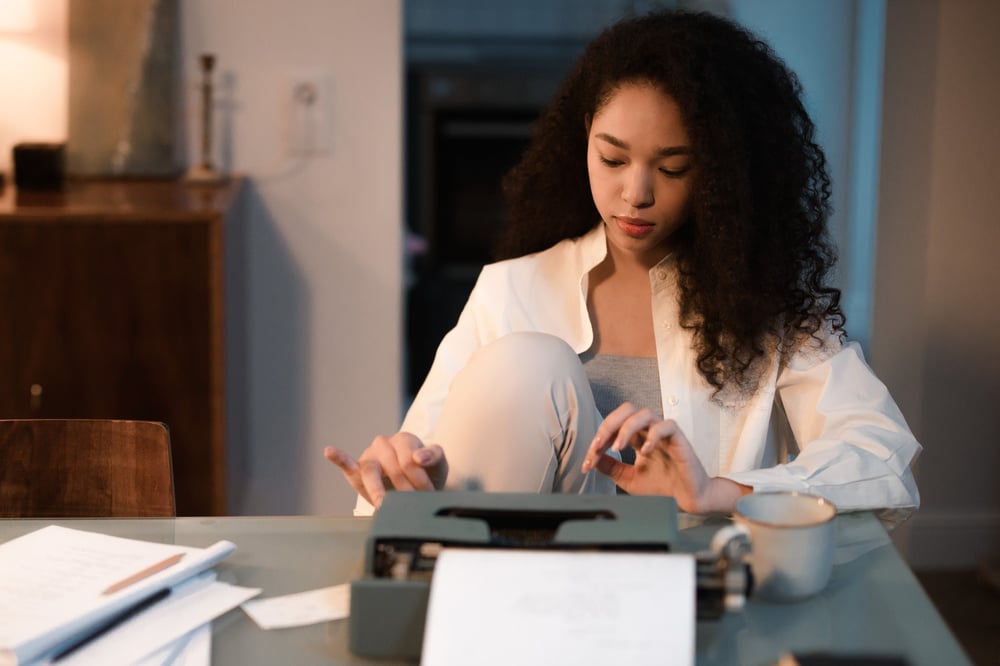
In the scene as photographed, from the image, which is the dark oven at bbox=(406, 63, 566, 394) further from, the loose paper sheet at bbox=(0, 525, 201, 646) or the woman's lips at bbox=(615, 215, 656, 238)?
the loose paper sheet at bbox=(0, 525, 201, 646)

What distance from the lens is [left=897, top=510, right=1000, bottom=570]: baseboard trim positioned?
2936 millimetres

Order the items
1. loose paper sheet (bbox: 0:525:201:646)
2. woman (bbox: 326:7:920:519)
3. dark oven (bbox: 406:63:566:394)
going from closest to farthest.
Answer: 1. loose paper sheet (bbox: 0:525:201:646)
2. woman (bbox: 326:7:920:519)
3. dark oven (bbox: 406:63:566:394)

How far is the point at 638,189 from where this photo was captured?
1506 millimetres

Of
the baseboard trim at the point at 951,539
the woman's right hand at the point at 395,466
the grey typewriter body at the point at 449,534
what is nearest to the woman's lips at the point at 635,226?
the woman's right hand at the point at 395,466

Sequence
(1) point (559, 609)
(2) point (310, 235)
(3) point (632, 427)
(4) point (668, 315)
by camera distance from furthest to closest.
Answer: (2) point (310, 235), (4) point (668, 315), (3) point (632, 427), (1) point (559, 609)

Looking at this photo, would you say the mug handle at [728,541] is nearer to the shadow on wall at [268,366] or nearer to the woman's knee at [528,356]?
the woman's knee at [528,356]

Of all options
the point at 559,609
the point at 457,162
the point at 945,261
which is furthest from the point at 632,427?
the point at 457,162

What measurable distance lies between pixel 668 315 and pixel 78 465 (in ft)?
2.54

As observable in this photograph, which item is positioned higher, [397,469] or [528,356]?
[528,356]

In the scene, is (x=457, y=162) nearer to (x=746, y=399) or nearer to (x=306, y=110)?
(x=306, y=110)

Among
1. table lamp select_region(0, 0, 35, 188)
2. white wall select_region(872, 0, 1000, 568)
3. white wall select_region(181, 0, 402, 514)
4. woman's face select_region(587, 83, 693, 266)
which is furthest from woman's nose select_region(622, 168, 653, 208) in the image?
table lamp select_region(0, 0, 35, 188)

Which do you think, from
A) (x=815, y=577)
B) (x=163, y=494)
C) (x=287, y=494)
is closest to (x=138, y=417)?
(x=287, y=494)

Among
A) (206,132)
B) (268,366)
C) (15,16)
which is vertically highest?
(15,16)

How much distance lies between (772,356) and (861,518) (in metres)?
0.38
